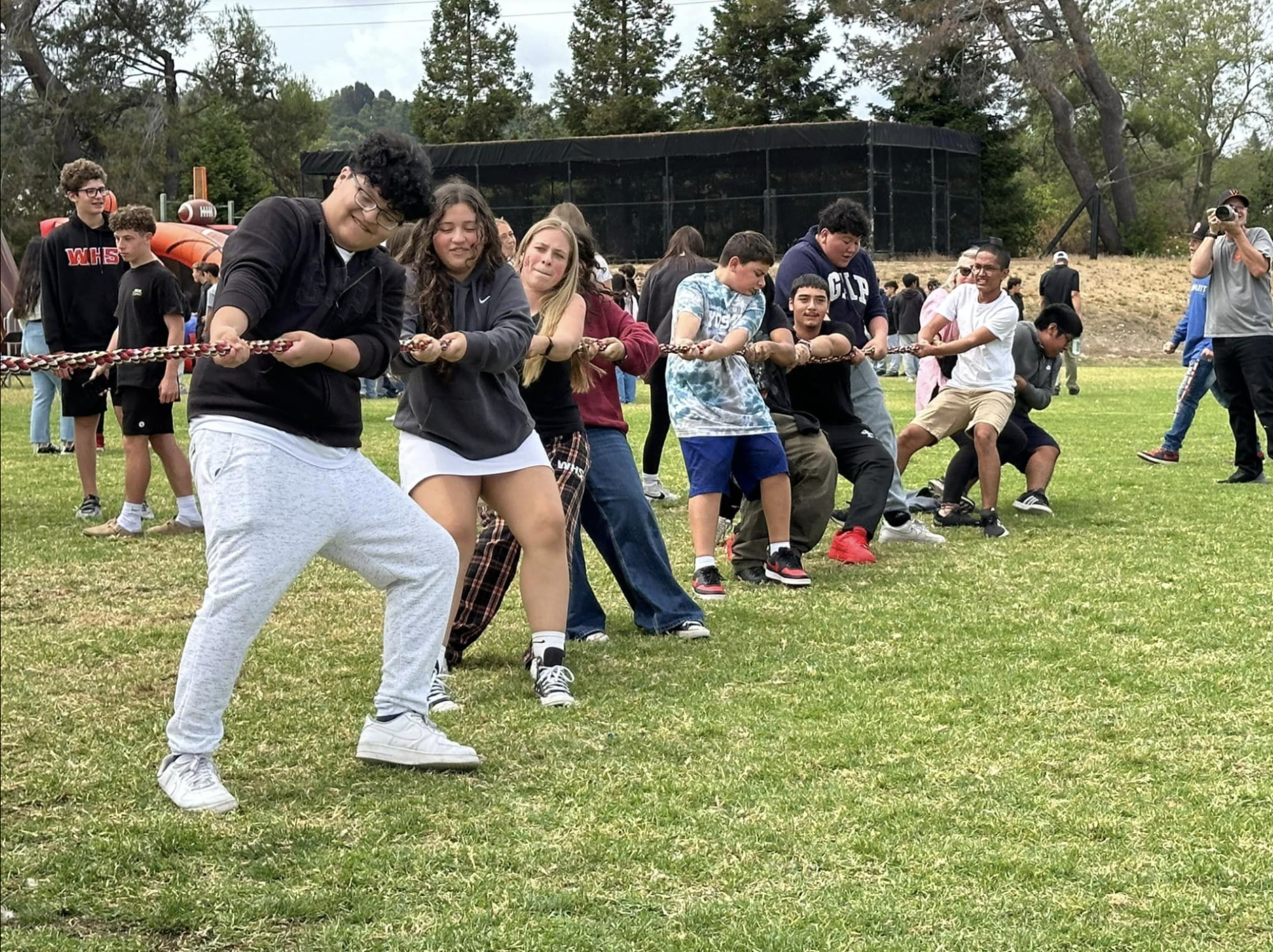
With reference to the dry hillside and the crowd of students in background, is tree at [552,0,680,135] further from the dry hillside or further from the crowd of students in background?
the crowd of students in background

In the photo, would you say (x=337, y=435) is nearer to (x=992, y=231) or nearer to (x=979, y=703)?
(x=979, y=703)

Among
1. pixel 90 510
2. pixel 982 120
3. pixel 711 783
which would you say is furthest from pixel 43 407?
pixel 982 120

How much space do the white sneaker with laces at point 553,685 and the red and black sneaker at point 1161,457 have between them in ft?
30.0

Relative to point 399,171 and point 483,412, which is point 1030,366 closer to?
point 483,412

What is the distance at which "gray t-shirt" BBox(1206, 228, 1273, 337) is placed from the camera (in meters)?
11.7

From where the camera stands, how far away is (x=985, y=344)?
382 inches

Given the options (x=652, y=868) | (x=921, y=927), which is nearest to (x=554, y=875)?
(x=652, y=868)

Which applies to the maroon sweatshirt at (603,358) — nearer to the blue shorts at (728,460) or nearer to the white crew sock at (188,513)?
the blue shorts at (728,460)

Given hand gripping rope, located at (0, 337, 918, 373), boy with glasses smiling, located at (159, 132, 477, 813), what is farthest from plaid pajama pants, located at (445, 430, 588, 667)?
hand gripping rope, located at (0, 337, 918, 373)

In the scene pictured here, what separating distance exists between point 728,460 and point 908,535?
2133 mm

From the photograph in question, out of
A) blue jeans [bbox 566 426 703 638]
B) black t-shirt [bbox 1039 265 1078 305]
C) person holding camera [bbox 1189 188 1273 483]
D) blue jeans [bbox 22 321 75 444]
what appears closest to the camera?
blue jeans [bbox 566 426 703 638]

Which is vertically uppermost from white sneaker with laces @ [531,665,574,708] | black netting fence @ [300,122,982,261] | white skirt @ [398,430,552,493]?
black netting fence @ [300,122,982,261]

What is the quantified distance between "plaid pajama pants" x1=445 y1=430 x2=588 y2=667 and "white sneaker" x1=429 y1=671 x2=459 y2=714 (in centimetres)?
44

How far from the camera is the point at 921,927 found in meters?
3.44
